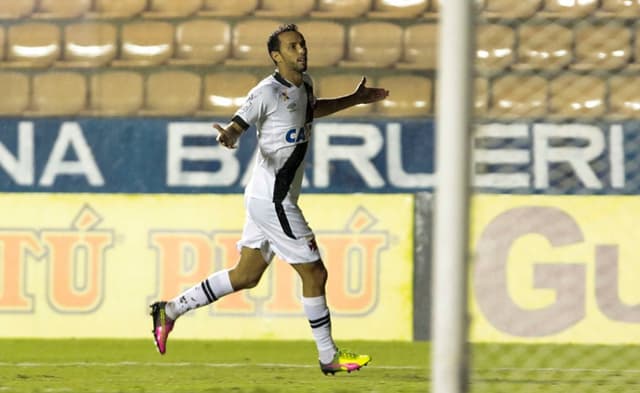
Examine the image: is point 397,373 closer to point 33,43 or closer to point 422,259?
point 422,259

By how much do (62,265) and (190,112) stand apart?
51.8 inches

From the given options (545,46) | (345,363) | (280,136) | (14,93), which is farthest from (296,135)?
(14,93)

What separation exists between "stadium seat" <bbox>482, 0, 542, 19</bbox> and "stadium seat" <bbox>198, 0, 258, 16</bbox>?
2169 millimetres

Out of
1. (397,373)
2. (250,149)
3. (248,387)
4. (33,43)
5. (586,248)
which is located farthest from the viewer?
(33,43)

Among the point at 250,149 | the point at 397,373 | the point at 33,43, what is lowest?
the point at 397,373

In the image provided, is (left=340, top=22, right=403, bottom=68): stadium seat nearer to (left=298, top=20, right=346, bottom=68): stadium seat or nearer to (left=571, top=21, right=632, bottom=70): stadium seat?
(left=298, top=20, right=346, bottom=68): stadium seat

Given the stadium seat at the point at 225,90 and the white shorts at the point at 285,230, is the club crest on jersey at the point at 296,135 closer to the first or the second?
the white shorts at the point at 285,230

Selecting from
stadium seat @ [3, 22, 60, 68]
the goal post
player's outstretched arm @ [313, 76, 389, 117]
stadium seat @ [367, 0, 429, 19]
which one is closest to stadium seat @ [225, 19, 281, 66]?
stadium seat @ [367, 0, 429, 19]

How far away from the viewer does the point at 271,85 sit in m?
6.25

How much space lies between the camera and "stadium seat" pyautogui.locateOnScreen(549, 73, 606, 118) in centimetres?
869

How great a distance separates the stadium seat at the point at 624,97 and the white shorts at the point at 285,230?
3.00 metres

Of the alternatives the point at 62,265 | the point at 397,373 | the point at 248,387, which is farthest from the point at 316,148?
the point at 248,387

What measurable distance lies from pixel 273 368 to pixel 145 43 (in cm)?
340

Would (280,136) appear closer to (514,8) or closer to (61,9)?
(514,8)
